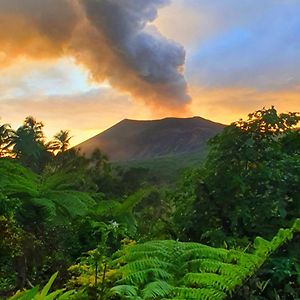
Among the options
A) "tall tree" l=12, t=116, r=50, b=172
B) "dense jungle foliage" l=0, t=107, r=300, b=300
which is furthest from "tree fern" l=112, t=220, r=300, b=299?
"tall tree" l=12, t=116, r=50, b=172

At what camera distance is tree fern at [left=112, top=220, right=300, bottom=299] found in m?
2.59

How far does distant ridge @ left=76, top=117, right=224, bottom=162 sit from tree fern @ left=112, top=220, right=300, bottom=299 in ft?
430

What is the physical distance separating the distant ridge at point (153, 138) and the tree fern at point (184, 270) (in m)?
131

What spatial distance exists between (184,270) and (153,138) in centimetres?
15426

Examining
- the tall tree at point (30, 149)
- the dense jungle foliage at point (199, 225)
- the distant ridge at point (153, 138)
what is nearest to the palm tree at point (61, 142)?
the tall tree at point (30, 149)

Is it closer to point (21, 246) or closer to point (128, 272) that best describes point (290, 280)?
point (128, 272)

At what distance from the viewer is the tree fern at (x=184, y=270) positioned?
259 centimetres

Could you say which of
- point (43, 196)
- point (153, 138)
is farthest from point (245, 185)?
point (153, 138)

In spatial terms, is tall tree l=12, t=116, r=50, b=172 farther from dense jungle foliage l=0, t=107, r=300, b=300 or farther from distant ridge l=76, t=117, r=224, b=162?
distant ridge l=76, t=117, r=224, b=162

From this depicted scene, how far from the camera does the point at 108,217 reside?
704 cm

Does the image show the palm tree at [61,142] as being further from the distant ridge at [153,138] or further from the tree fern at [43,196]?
the distant ridge at [153,138]

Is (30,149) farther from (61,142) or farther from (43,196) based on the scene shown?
(43,196)

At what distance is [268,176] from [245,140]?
0.67 metres

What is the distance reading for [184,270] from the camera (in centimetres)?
306
